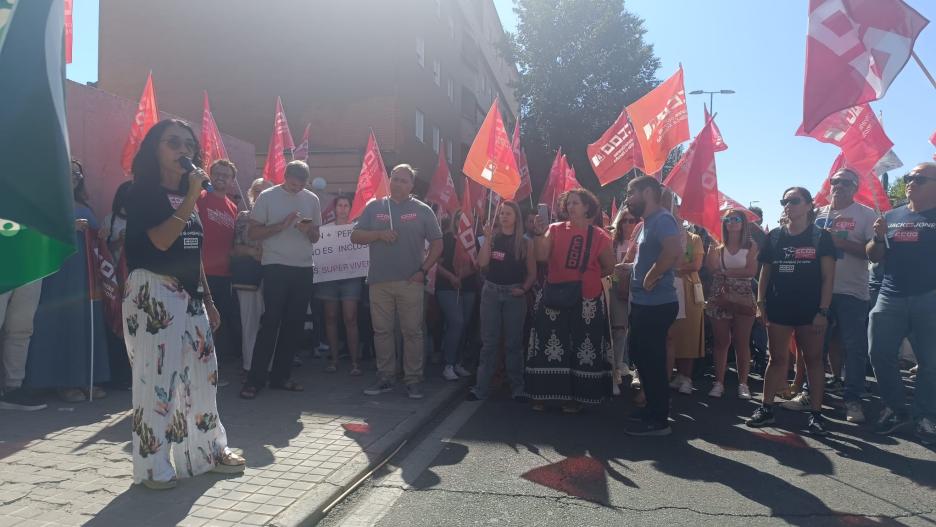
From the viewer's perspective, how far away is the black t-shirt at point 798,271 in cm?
564

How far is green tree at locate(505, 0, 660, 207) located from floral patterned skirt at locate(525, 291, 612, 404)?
24309 mm

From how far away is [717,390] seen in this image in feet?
23.8

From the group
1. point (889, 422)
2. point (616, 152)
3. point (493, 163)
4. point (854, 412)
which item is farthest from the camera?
point (616, 152)

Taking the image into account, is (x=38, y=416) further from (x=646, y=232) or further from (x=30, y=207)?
(x=646, y=232)

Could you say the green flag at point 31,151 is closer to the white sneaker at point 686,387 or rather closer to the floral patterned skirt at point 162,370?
the floral patterned skirt at point 162,370

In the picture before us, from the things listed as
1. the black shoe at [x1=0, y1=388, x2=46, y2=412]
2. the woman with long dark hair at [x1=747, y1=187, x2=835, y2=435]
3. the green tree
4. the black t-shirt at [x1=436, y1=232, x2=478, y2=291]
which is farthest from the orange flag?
the green tree

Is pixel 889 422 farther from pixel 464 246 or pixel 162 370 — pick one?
pixel 162 370

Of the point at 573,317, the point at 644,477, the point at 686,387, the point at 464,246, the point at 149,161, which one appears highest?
the point at 149,161

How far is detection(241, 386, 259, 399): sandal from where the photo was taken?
6.21 metres

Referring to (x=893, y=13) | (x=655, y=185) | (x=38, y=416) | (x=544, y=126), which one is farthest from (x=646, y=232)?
(x=544, y=126)

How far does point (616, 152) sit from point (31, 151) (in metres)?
8.25

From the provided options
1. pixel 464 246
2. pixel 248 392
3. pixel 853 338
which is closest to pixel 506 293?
pixel 464 246

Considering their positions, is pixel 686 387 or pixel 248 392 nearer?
pixel 248 392

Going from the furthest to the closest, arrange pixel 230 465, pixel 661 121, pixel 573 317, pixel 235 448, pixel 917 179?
1. pixel 661 121
2. pixel 573 317
3. pixel 917 179
4. pixel 235 448
5. pixel 230 465
